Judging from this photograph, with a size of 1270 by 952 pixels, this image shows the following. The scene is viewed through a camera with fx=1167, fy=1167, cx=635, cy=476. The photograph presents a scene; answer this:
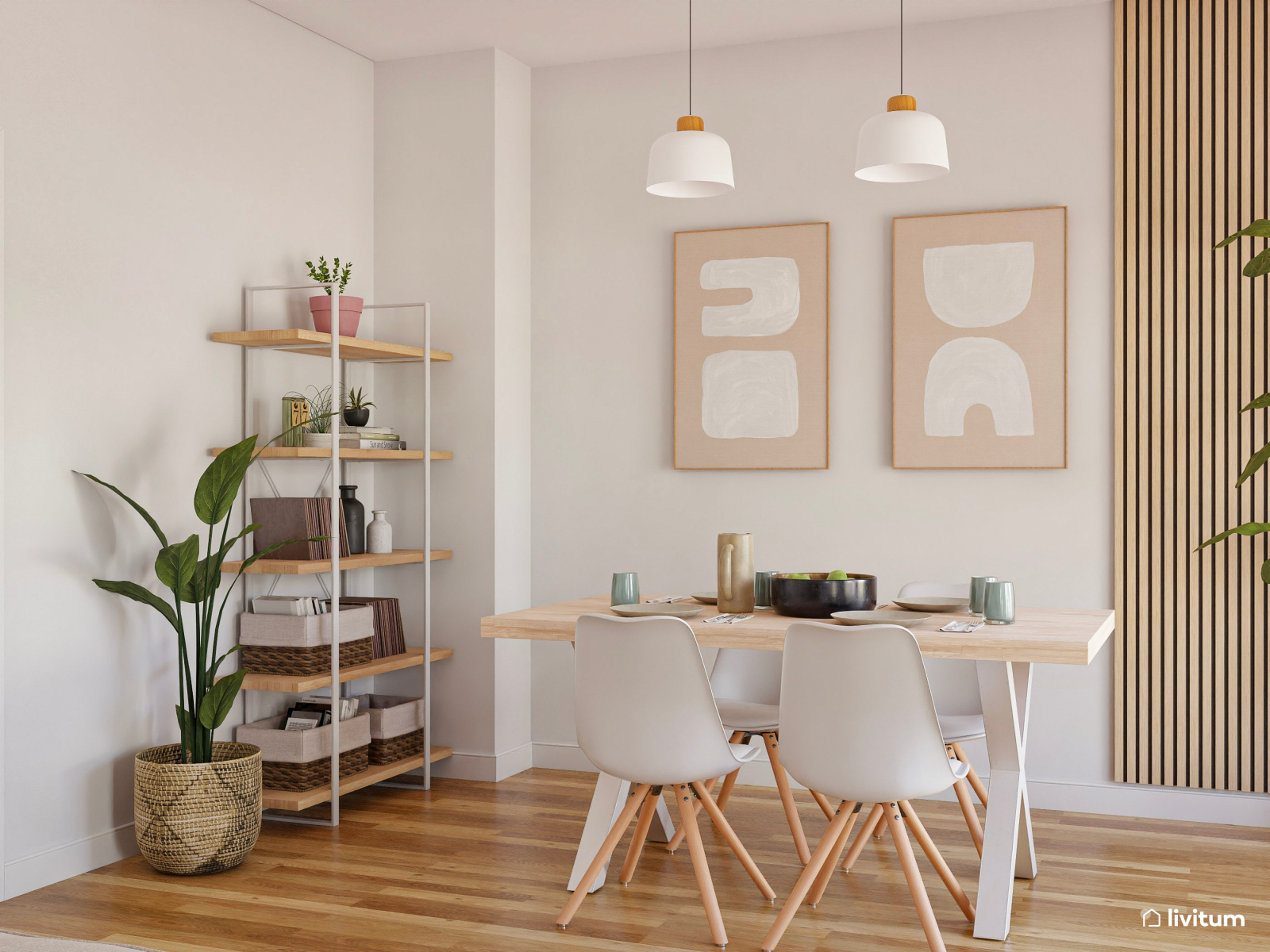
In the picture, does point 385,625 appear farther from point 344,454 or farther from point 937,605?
point 937,605

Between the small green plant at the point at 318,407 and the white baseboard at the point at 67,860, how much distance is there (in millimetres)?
1441

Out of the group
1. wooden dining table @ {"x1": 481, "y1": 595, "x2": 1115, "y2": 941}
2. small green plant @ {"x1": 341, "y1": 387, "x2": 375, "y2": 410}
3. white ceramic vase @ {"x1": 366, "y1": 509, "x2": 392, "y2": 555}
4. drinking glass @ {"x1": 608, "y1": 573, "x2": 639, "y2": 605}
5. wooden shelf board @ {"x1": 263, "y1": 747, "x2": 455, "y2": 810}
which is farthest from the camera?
white ceramic vase @ {"x1": 366, "y1": 509, "x2": 392, "y2": 555}

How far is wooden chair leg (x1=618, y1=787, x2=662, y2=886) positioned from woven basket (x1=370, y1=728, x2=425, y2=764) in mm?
1265

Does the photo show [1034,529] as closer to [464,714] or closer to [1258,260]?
[1258,260]

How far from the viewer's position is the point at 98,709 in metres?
3.54

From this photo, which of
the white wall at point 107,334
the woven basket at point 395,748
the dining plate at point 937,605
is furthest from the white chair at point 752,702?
the white wall at point 107,334

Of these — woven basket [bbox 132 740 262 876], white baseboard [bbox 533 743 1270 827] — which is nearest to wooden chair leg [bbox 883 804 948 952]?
white baseboard [bbox 533 743 1270 827]

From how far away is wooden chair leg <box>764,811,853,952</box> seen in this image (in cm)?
286

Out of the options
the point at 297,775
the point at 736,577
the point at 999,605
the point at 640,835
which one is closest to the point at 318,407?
the point at 297,775

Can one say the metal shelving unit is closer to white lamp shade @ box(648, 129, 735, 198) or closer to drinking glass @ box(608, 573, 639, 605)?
drinking glass @ box(608, 573, 639, 605)

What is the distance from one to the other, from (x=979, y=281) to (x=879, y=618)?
1.87 meters

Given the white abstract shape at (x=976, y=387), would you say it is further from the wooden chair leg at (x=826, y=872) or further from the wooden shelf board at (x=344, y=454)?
the wooden shelf board at (x=344, y=454)

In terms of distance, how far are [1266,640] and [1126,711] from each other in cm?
53

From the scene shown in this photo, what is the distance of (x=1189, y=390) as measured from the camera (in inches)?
161
